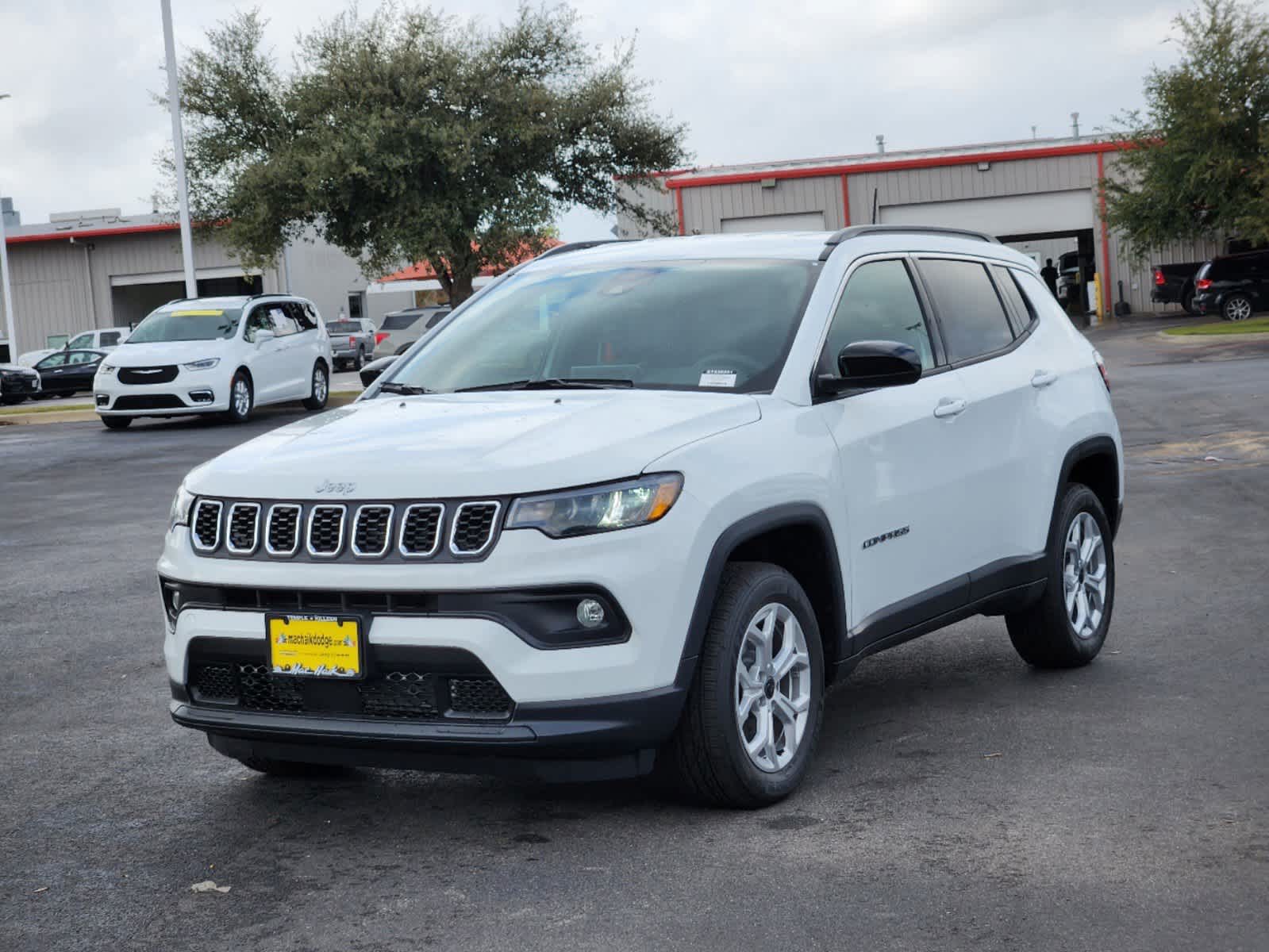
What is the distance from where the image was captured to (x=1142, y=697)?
627 centimetres

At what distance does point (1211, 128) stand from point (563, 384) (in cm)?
4127

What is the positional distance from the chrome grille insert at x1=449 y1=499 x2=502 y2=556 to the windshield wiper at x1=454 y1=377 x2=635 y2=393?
103 centimetres

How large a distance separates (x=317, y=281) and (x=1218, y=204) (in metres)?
35.5

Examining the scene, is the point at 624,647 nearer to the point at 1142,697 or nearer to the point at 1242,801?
the point at 1242,801

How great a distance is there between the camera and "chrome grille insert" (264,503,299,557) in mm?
4582

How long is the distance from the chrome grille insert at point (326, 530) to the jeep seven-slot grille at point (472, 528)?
33 centimetres

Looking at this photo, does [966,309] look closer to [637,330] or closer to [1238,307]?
[637,330]

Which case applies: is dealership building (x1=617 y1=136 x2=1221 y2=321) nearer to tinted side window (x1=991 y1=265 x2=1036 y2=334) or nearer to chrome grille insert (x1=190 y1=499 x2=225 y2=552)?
tinted side window (x1=991 y1=265 x2=1036 y2=334)

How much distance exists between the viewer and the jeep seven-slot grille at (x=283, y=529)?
4582 mm

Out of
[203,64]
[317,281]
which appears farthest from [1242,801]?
[317,281]

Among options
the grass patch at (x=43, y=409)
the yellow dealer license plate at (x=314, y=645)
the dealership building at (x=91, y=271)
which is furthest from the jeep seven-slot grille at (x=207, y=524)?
the dealership building at (x=91, y=271)

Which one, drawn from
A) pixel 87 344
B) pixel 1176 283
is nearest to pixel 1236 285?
pixel 1176 283

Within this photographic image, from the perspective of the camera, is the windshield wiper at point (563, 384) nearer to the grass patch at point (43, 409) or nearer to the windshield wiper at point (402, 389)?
the windshield wiper at point (402, 389)

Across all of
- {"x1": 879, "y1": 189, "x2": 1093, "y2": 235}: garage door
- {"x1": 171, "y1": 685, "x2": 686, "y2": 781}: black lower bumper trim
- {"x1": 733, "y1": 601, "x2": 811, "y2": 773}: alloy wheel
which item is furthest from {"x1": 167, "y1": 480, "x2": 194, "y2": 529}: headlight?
{"x1": 879, "y1": 189, "x2": 1093, "y2": 235}: garage door
